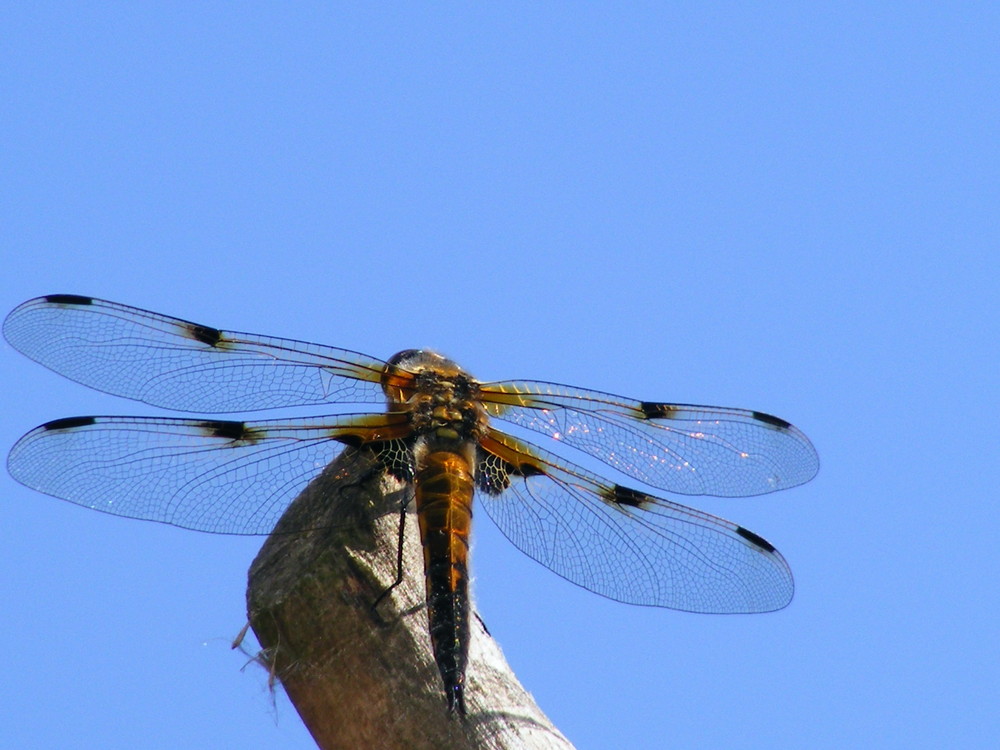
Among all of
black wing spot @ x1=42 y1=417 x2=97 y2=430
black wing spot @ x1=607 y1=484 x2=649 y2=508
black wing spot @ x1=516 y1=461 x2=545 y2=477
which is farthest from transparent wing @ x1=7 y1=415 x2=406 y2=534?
black wing spot @ x1=607 y1=484 x2=649 y2=508

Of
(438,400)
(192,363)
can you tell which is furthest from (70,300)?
(438,400)

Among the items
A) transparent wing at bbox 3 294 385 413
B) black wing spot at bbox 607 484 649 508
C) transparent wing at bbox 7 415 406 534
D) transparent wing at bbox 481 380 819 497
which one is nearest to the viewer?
transparent wing at bbox 7 415 406 534

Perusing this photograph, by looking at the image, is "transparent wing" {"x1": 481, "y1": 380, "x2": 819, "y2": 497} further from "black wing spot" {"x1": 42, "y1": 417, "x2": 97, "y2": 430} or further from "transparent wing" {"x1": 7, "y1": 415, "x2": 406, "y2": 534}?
"black wing spot" {"x1": 42, "y1": 417, "x2": 97, "y2": 430}

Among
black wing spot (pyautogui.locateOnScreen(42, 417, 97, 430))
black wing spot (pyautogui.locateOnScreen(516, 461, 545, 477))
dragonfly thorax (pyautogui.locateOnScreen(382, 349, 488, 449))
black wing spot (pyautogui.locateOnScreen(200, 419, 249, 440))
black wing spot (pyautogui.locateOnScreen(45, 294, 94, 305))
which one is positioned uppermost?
black wing spot (pyautogui.locateOnScreen(45, 294, 94, 305))

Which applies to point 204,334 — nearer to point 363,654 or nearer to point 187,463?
point 187,463

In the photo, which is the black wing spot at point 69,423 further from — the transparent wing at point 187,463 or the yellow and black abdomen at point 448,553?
the yellow and black abdomen at point 448,553

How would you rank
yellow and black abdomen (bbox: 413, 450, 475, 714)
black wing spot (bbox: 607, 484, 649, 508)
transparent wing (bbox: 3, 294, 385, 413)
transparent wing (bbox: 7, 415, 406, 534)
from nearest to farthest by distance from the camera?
yellow and black abdomen (bbox: 413, 450, 475, 714), transparent wing (bbox: 7, 415, 406, 534), transparent wing (bbox: 3, 294, 385, 413), black wing spot (bbox: 607, 484, 649, 508)

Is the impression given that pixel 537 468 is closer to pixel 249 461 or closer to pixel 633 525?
pixel 633 525

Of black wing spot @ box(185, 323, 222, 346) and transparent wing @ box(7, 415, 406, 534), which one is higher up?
black wing spot @ box(185, 323, 222, 346)
